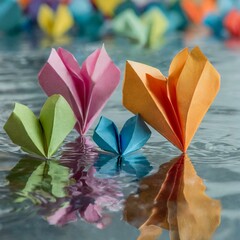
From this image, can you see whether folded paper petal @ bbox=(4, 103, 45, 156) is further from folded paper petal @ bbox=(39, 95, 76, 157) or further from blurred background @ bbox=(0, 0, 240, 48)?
blurred background @ bbox=(0, 0, 240, 48)

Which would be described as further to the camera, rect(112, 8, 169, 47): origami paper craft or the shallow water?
rect(112, 8, 169, 47): origami paper craft

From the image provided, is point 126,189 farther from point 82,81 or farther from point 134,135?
point 82,81

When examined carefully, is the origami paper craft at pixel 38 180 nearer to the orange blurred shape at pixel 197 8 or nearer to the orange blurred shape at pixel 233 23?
the orange blurred shape at pixel 233 23

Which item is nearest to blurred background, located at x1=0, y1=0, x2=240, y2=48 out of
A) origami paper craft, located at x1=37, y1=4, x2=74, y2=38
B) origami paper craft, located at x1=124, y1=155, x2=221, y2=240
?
origami paper craft, located at x1=37, y1=4, x2=74, y2=38

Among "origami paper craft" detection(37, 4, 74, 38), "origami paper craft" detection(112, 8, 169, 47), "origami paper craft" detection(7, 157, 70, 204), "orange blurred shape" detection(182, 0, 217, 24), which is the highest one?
"orange blurred shape" detection(182, 0, 217, 24)

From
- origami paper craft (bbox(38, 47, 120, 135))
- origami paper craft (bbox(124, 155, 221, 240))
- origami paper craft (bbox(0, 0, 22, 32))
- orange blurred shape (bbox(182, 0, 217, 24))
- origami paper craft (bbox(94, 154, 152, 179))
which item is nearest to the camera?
origami paper craft (bbox(124, 155, 221, 240))

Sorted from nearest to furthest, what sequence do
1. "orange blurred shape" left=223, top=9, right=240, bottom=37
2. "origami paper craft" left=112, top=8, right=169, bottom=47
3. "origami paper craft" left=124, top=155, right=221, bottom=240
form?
1. "origami paper craft" left=124, top=155, right=221, bottom=240
2. "origami paper craft" left=112, top=8, right=169, bottom=47
3. "orange blurred shape" left=223, top=9, right=240, bottom=37

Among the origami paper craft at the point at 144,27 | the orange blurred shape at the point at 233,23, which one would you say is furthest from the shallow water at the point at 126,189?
the orange blurred shape at the point at 233,23

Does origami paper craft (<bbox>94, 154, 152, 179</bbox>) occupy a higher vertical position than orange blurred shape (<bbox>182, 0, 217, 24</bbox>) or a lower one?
lower
